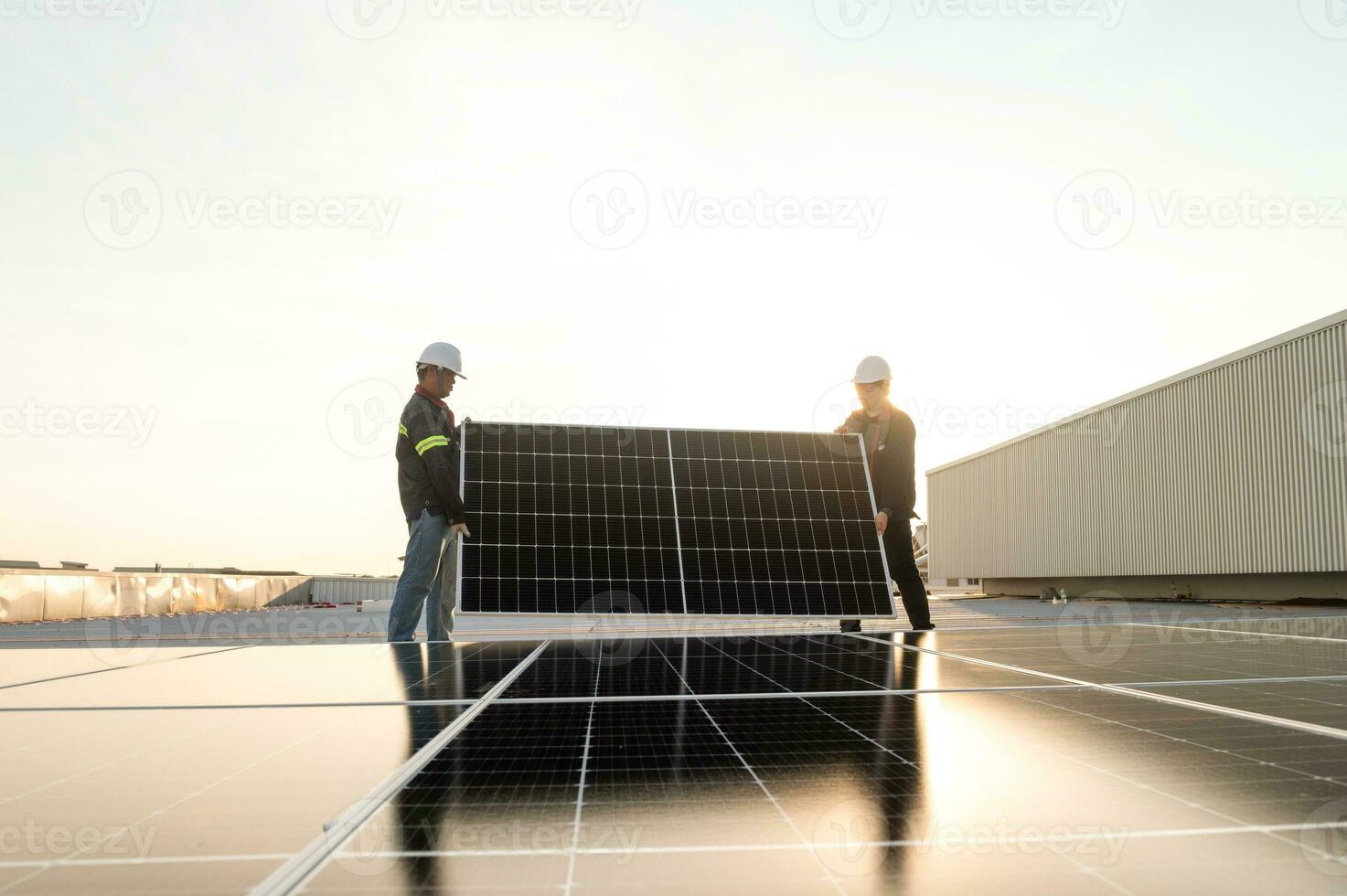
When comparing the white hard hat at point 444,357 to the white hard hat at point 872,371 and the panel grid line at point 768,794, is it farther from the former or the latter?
the panel grid line at point 768,794

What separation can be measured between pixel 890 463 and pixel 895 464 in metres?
0.07

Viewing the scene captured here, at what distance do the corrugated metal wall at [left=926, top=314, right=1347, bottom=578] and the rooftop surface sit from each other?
53.1ft

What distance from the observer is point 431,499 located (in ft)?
25.8

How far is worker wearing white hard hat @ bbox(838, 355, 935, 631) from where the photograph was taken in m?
8.91

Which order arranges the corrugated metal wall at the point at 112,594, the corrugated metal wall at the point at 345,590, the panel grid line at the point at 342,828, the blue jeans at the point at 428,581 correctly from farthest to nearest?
the corrugated metal wall at the point at 345,590 < the corrugated metal wall at the point at 112,594 < the blue jeans at the point at 428,581 < the panel grid line at the point at 342,828

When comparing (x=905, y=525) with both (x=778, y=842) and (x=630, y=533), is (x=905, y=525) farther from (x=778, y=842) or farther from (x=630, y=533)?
(x=778, y=842)

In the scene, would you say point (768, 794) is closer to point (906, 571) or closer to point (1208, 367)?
point (906, 571)

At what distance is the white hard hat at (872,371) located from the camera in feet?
30.0

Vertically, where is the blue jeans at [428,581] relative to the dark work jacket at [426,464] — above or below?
below

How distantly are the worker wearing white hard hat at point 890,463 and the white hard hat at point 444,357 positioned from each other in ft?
13.5

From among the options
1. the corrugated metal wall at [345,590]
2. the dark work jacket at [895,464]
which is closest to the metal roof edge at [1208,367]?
the dark work jacket at [895,464]

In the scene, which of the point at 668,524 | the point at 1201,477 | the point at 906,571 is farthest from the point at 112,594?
the point at 1201,477

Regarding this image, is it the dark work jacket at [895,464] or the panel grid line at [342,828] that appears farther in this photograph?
the dark work jacket at [895,464]

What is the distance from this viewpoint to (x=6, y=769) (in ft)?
8.69
